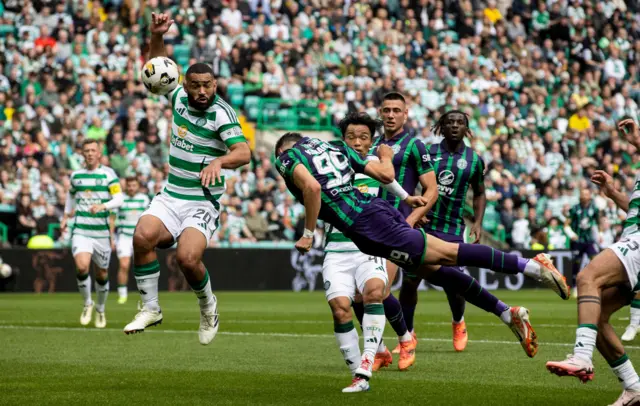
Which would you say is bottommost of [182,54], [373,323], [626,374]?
[373,323]

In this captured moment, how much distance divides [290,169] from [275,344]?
15.2 feet

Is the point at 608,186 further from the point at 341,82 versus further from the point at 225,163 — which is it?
the point at 341,82

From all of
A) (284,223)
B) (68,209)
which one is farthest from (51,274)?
(68,209)

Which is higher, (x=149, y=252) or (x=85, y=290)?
(x=149, y=252)

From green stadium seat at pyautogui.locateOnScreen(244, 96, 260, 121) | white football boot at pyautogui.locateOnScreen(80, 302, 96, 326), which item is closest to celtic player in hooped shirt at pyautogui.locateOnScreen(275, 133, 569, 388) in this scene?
white football boot at pyautogui.locateOnScreen(80, 302, 96, 326)

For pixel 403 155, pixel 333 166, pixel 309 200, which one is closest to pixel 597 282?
pixel 309 200

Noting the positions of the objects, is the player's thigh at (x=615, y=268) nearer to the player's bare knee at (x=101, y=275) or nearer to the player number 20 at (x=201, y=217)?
the player number 20 at (x=201, y=217)

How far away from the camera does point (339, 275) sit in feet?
33.0

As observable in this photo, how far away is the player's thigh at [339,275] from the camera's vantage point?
32.5 feet

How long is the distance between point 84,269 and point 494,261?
9.14 metres

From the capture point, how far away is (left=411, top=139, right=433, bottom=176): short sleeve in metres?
11.6

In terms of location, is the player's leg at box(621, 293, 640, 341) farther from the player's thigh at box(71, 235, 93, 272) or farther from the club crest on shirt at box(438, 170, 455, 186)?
the player's thigh at box(71, 235, 93, 272)

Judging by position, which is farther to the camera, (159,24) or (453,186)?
(453,186)

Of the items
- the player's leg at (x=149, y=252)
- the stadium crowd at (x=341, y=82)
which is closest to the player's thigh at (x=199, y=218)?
the player's leg at (x=149, y=252)
